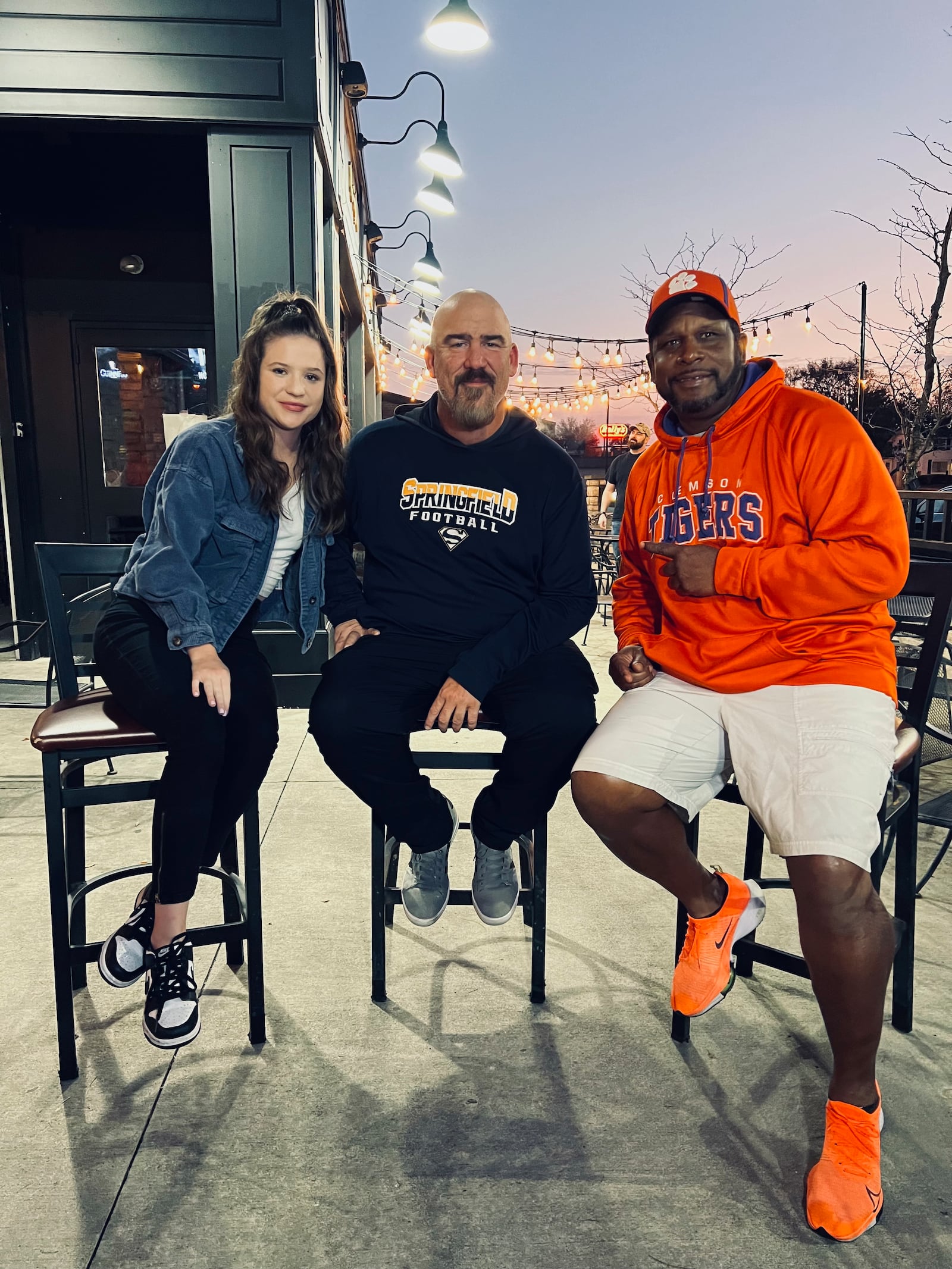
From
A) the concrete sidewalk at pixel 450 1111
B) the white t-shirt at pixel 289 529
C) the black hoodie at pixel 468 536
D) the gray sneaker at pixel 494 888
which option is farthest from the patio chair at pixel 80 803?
the black hoodie at pixel 468 536

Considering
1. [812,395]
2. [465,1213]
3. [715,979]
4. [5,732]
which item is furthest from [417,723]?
[5,732]

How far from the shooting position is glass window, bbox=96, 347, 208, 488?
6512 millimetres

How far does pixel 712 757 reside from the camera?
189cm

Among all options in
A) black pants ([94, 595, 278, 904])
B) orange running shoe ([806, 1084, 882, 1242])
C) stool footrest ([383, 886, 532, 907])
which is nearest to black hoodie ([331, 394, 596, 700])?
black pants ([94, 595, 278, 904])

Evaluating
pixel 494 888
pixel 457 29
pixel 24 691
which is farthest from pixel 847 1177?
pixel 457 29

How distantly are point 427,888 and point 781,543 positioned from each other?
46.7 inches

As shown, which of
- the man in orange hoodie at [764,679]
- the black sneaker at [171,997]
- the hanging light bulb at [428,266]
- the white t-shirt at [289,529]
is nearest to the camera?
the man in orange hoodie at [764,679]

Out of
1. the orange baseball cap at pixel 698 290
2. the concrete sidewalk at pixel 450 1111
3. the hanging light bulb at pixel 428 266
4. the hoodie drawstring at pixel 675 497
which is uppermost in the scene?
the hanging light bulb at pixel 428 266

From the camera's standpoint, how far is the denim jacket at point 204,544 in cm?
190

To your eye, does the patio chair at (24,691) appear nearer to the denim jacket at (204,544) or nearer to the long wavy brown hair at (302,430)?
the denim jacket at (204,544)

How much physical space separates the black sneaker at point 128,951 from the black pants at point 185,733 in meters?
0.13

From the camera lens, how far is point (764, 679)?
72.6 inches

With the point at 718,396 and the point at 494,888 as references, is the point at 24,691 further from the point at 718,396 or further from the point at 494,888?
the point at 718,396

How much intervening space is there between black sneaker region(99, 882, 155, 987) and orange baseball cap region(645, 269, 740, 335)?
182 cm
